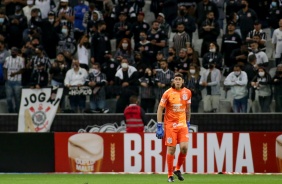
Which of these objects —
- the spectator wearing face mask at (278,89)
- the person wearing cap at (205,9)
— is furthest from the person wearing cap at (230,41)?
the spectator wearing face mask at (278,89)

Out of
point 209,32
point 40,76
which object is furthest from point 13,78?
point 209,32

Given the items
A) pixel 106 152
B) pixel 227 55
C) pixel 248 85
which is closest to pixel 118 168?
pixel 106 152

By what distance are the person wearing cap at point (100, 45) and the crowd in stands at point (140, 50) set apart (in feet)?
0.11

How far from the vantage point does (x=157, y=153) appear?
2402cm

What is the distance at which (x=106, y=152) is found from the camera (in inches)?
952

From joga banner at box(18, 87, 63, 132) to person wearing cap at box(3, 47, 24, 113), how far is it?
0.21 metres

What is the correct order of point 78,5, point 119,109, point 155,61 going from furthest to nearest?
point 78,5 → point 155,61 → point 119,109

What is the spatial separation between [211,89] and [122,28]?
545 centimetres

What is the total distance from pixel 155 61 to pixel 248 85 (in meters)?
4.13

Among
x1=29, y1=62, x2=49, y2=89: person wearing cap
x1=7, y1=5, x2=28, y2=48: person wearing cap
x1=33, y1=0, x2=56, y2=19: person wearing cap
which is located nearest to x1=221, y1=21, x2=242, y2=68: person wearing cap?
x1=29, y1=62, x2=49, y2=89: person wearing cap

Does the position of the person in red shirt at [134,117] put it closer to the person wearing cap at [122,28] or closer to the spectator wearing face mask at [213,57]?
the spectator wearing face mask at [213,57]

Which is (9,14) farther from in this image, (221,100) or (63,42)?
(221,100)

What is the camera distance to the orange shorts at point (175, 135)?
19.4 metres

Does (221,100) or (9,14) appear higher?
(9,14)
